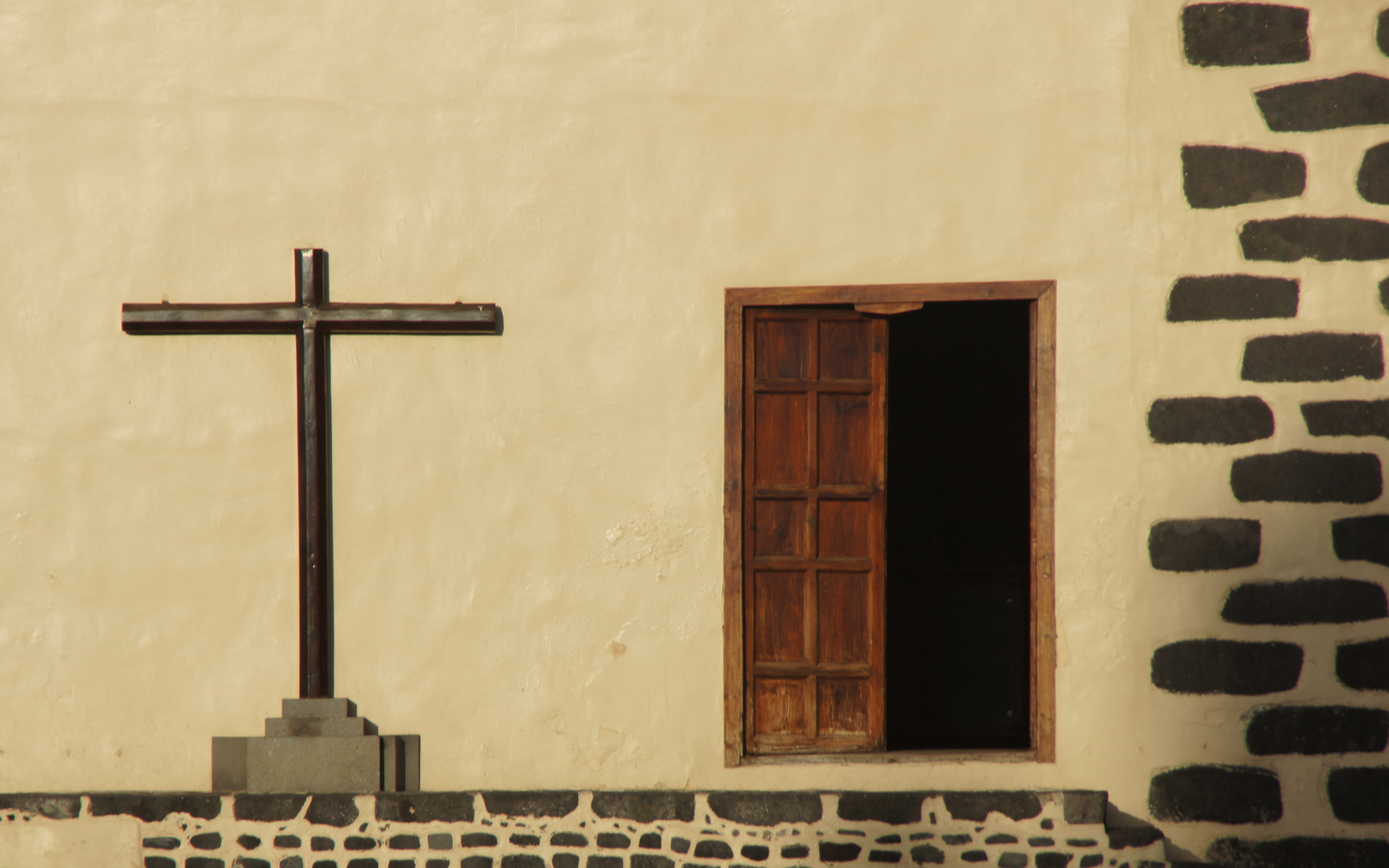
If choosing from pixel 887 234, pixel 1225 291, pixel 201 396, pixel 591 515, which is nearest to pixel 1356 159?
pixel 1225 291

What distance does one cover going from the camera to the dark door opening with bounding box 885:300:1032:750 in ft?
15.8

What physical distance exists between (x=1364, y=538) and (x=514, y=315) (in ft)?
8.57

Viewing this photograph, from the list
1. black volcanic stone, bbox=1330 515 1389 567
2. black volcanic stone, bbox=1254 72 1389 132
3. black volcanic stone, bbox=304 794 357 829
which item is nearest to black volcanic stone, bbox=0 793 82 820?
black volcanic stone, bbox=304 794 357 829

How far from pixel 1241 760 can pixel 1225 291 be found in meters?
1.38

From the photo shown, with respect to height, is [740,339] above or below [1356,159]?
below

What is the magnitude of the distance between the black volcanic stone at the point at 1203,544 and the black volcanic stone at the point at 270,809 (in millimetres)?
2619

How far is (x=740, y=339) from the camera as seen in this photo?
130 inches

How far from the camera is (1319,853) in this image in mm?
3197

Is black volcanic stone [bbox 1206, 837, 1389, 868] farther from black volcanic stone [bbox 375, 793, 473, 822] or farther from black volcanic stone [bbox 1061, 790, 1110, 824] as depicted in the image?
black volcanic stone [bbox 375, 793, 473, 822]

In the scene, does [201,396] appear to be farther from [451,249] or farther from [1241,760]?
[1241,760]

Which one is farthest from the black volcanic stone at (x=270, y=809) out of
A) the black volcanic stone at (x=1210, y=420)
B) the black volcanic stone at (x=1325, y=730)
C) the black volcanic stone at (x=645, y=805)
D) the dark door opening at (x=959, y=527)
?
the black volcanic stone at (x=1325, y=730)

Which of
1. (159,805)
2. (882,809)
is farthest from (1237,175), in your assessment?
(159,805)

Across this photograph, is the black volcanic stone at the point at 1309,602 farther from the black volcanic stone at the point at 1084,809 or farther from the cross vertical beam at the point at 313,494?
the cross vertical beam at the point at 313,494

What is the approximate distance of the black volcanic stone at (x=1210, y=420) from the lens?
3.21 metres
